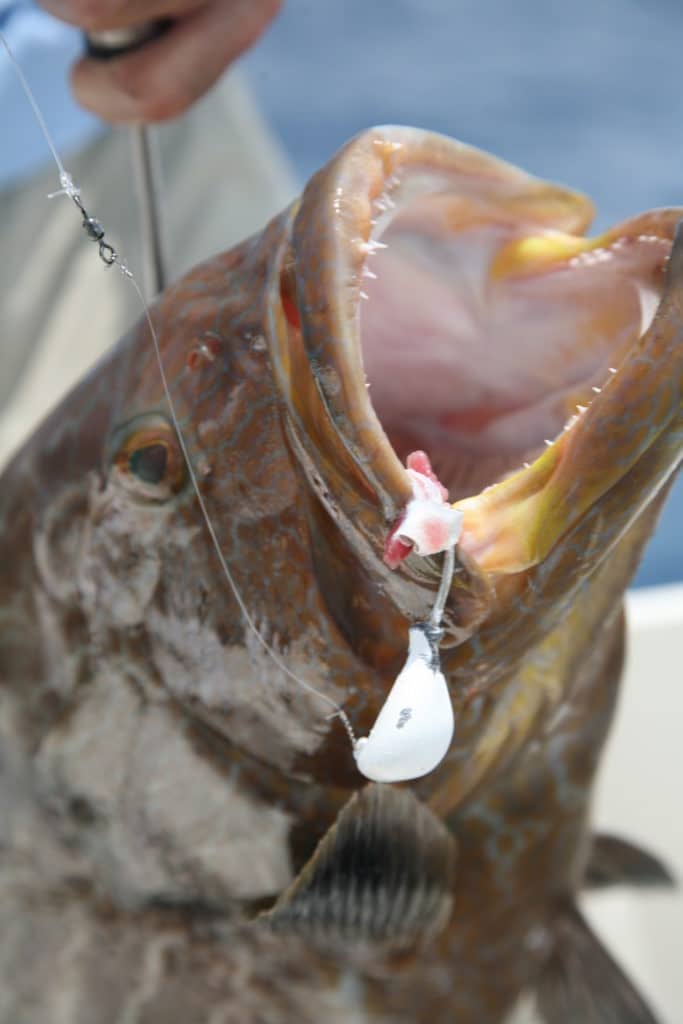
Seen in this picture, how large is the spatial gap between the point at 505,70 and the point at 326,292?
8049 millimetres

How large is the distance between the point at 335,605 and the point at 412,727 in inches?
7.3

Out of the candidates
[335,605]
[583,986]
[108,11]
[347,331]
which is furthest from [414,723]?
[108,11]

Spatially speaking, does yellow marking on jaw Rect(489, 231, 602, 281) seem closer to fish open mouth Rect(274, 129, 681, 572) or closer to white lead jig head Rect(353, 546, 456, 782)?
fish open mouth Rect(274, 129, 681, 572)

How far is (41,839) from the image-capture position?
145 centimetres

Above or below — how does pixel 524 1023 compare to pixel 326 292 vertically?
below

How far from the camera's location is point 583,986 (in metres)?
1.61

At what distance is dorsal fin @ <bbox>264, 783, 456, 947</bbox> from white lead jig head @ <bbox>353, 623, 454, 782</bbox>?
18 centimetres

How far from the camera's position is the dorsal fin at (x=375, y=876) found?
119cm

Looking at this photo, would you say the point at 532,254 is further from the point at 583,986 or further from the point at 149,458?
the point at 583,986

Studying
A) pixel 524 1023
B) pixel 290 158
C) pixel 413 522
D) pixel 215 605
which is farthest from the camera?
pixel 290 158

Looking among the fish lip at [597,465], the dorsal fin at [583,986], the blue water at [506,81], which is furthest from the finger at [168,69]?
the blue water at [506,81]

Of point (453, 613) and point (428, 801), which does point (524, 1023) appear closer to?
point (428, 801)

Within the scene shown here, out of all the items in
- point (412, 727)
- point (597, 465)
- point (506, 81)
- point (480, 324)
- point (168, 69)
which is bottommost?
point (412, 727)

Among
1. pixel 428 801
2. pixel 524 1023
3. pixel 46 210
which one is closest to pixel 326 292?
pixel 428 801
